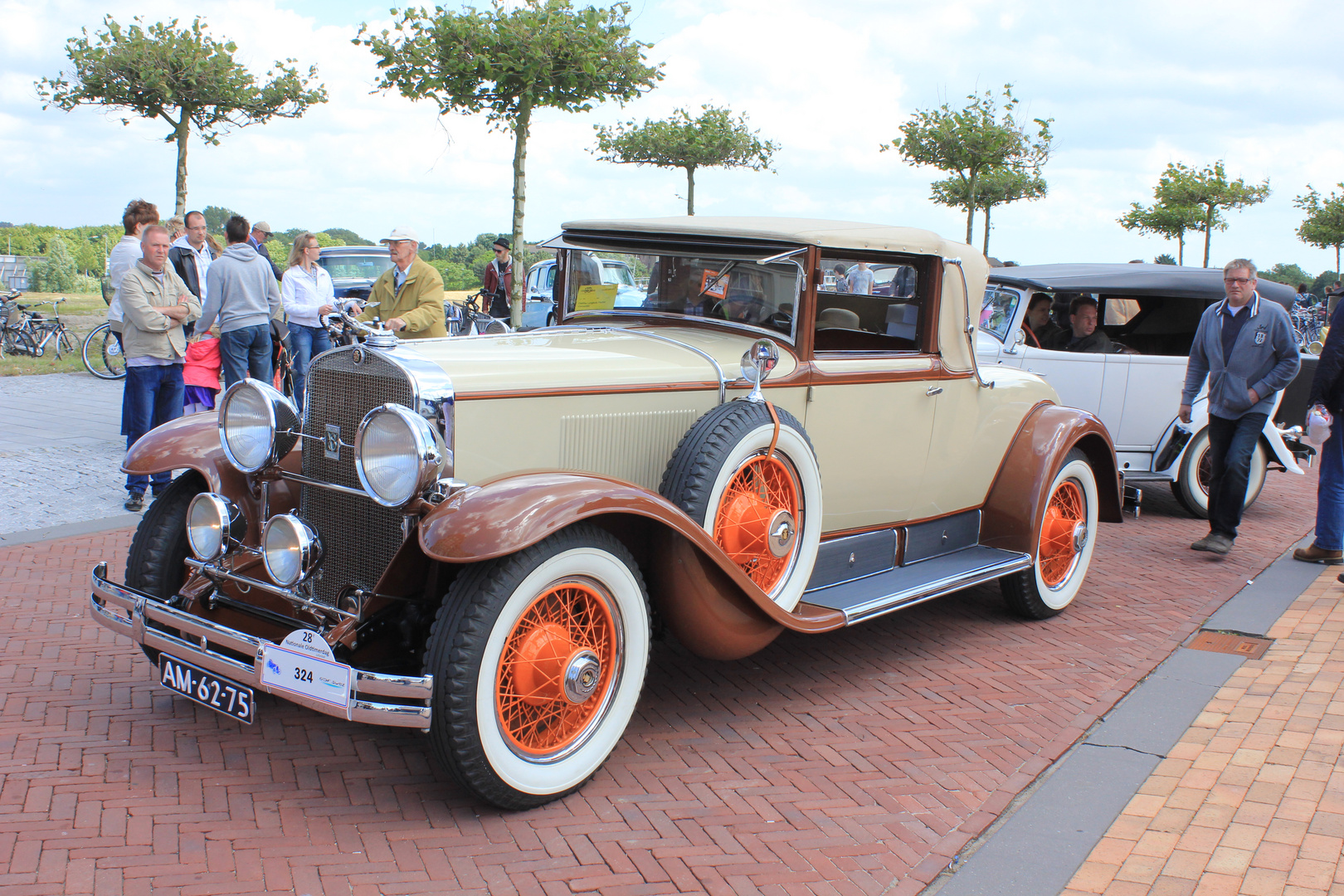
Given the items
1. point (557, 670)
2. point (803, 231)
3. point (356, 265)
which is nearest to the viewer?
point (557, 670)

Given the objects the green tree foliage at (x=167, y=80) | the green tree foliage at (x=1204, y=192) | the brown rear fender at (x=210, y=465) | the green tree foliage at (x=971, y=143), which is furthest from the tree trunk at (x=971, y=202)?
the brown rear fender at (x=210, y=465)

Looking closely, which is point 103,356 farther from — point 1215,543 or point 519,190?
point 1215,543

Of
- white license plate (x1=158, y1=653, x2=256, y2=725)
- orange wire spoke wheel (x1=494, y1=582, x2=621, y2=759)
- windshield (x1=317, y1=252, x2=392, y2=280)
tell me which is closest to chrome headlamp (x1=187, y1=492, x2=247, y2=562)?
white license plate (x1=158, y1=653, x2=256, y2=725)

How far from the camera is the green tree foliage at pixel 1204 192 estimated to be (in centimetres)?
2598

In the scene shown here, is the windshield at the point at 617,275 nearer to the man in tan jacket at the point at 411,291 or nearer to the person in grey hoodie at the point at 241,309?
the man in tan jacket at the point at 411,291

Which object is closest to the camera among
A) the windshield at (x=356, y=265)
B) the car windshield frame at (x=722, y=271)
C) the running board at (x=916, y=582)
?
the running board at (x=916, y=582)

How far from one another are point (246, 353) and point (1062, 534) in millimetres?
5658

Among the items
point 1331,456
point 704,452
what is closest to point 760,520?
point 704,452

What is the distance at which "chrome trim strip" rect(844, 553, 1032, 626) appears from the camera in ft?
12.2

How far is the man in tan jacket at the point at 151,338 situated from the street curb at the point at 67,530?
9.6 inches

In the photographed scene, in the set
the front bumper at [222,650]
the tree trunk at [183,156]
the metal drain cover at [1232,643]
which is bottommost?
the metal drain cover at [1232,643]

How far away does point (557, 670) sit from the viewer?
114 inches

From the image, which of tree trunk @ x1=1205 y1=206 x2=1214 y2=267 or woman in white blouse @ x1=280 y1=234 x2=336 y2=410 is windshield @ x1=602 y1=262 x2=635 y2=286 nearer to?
woman in white blouse @ x1=280 y1=234 x2=336 y2=410

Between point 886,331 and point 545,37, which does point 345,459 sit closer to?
point 886,331
